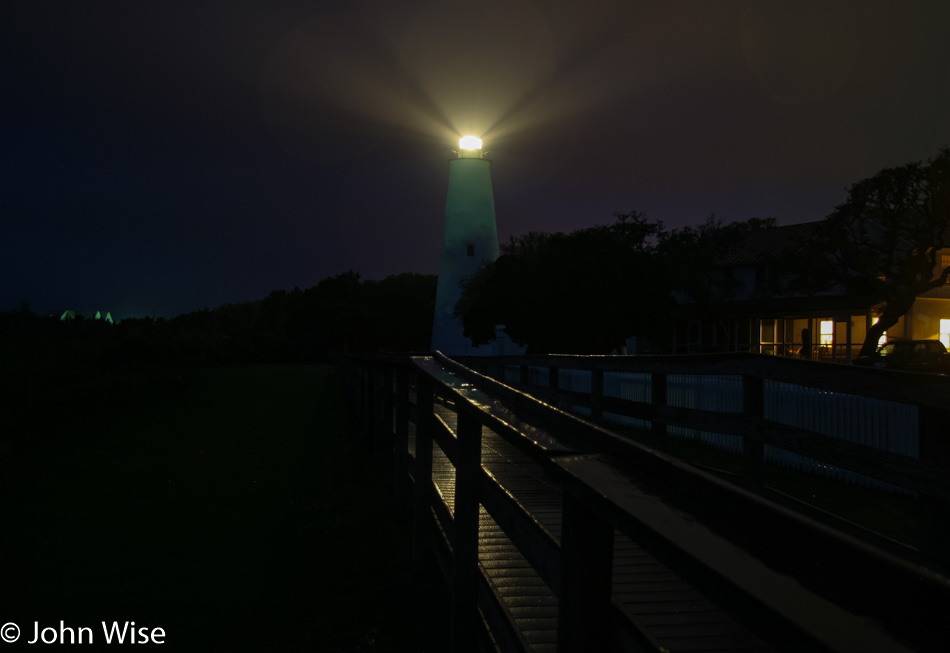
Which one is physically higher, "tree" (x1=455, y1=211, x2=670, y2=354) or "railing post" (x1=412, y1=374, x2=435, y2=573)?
"tree" (x1=455, y1=211, x2=670, y2=354)

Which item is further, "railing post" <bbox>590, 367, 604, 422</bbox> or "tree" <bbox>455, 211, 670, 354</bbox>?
"tree" <bbox>455, 211, 670, 354</bbox>

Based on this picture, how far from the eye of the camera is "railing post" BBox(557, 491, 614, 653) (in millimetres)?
1379

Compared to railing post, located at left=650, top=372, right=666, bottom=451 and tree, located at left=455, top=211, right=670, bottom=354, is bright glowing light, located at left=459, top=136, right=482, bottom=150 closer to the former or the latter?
tree, located at left=455, top=211, right=670, bottom=354

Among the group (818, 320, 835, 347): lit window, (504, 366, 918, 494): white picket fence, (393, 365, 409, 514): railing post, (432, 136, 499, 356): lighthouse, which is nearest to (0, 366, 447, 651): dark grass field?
(393, 365, 409, 514): railing post

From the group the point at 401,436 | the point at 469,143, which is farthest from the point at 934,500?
the point at 469,143

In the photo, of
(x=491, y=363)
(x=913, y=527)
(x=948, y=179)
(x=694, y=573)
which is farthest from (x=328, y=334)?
(x=694, y=573)

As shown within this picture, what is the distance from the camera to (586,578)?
1401 millimetres

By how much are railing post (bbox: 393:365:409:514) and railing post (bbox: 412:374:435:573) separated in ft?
3.42

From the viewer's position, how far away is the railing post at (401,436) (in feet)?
18.0

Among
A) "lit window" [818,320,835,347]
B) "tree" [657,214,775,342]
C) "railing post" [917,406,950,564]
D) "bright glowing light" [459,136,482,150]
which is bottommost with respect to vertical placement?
"railing post" [917,406,950,564]

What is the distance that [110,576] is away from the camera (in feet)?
14.8

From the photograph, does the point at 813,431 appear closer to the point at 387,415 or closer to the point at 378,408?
the point at 387,415

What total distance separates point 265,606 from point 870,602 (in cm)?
395

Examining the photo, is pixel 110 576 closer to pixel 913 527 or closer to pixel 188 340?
pixel 913 527
